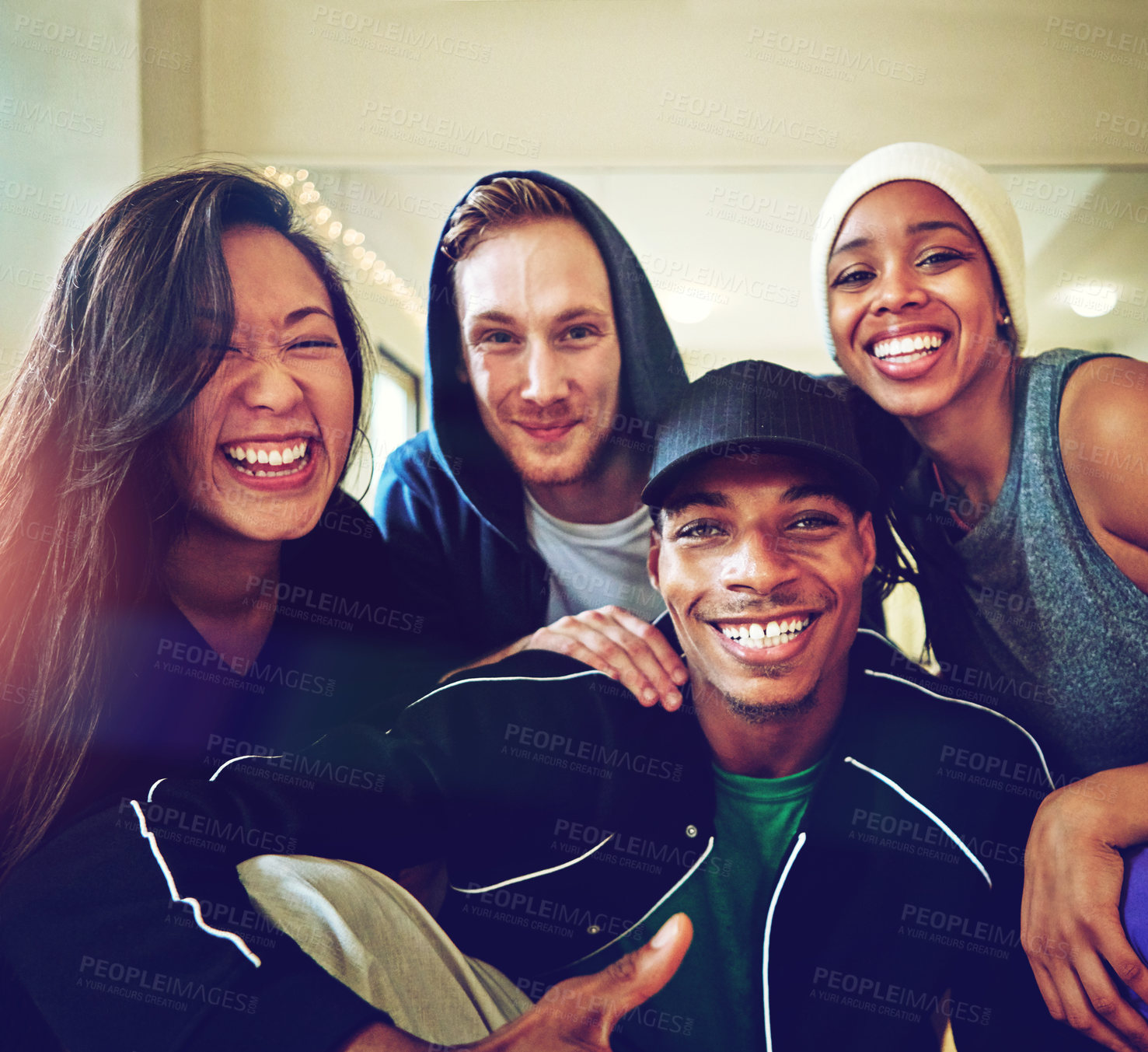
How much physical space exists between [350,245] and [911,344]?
3.47ft

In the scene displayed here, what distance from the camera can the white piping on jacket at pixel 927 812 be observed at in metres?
1.40

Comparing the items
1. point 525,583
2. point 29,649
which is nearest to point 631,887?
point 525,583

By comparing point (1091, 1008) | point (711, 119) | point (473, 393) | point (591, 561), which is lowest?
point (1091, 1008)

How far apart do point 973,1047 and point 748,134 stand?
168cm

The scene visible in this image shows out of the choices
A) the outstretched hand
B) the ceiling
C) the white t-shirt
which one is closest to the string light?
the ceiling

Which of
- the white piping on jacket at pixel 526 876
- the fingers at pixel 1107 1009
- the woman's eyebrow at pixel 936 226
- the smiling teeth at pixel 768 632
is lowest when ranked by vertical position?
the fingers at pixel 1107 1009

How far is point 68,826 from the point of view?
1340 mm

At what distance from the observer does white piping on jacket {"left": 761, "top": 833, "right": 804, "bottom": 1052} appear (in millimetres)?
1344

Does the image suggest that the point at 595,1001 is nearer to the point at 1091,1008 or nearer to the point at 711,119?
the point at 1091,1008

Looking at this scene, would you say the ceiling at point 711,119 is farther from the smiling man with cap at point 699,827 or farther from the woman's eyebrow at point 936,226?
the smiling man with cap at point 699,827

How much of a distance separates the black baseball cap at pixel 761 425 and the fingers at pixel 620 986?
76 centimetres

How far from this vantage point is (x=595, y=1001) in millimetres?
1360

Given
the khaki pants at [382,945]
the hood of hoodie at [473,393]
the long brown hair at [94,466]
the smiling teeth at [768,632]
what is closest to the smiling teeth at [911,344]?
the hood of hoodie at [473,393]

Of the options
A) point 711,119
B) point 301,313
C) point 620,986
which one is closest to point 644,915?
point 620,986
